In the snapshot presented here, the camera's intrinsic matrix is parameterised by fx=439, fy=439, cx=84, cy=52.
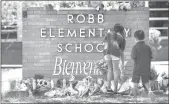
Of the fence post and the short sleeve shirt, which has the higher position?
the fence post

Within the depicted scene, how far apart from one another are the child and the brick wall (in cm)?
8

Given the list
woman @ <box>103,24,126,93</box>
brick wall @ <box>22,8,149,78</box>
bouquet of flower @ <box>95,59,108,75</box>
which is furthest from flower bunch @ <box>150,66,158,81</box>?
bouquet of flower @ <box>95,59,108,75</box>

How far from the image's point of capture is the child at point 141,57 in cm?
698

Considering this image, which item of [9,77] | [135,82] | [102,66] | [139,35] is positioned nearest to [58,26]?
[102,66]

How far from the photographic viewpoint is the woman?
698 centimetres

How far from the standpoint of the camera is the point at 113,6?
7.04 m

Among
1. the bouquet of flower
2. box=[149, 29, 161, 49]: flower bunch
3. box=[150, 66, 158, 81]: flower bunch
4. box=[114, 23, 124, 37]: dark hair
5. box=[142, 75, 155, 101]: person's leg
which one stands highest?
box=[114, 23, 124, 37]: dark hair

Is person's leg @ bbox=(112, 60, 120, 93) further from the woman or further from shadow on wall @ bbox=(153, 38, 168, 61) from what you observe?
shadow on wall @ bbox=(153, 38, 168, 61)

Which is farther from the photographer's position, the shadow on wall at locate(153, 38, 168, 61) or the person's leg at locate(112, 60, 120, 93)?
the shadow on wall at locate(153, 38, 168, 61)

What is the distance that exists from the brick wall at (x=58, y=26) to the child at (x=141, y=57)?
0.08 m

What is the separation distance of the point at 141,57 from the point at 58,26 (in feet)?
4.64

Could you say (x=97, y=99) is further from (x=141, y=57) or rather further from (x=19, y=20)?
(x=19, y=20)

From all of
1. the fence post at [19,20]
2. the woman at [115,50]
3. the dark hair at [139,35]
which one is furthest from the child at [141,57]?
the fence post at [19,20]

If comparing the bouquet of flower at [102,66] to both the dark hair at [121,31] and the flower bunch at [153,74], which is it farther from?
the flower bunch at [153,74]
